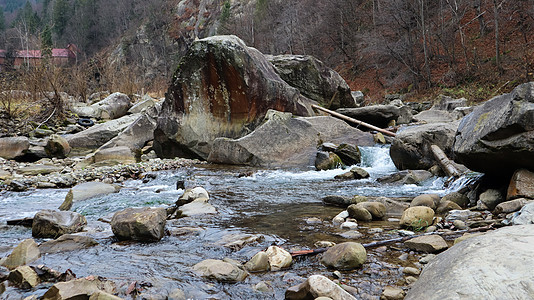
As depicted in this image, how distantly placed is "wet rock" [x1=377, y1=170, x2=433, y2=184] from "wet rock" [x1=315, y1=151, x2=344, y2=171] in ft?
5.67

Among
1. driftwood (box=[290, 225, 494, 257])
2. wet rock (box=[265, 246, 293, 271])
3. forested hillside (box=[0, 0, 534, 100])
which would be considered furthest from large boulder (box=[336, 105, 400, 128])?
wet rock (box=[265, 246, 293, 271])

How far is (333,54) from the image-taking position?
34.1 meters

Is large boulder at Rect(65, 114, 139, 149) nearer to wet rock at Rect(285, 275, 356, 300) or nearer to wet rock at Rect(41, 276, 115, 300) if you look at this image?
wet rock at Rect(41, 276, 115, 300)

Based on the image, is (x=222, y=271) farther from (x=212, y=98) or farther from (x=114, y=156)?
(x=114, y=156)

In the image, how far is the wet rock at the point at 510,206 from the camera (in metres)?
4.31

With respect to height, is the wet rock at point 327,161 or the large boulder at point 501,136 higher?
the large boulder at point 501,136

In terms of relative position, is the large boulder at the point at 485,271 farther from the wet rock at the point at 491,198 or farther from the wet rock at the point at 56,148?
the wet rock at the point at 56,148

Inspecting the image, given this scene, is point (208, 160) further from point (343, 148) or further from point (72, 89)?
point (72, 89)

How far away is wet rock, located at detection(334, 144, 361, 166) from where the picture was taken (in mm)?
9594

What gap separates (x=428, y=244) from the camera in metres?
3.41

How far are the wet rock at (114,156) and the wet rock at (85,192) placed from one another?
3.53 metres

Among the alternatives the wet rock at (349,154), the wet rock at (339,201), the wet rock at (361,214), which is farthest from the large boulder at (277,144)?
the wet rock at (361,214)

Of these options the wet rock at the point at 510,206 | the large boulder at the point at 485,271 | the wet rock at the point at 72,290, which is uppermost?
the large boulder at the point at 485,271

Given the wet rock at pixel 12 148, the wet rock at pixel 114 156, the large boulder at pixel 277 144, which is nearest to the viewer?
the large boulder at pixel 277 144
